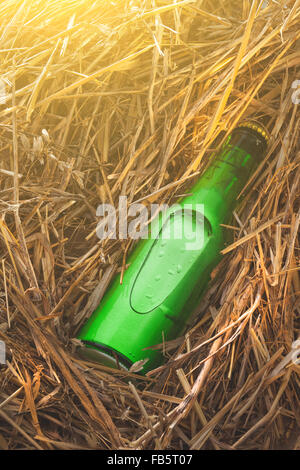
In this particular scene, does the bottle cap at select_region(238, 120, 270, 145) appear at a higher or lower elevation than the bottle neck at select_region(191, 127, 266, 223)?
higher

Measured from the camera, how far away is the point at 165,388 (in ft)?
3.23

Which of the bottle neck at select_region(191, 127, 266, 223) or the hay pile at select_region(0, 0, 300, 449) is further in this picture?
the bottle neck at select_region(191, 127, 266, 223)

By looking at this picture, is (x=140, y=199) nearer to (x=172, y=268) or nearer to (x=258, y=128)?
(x=172, y=268)

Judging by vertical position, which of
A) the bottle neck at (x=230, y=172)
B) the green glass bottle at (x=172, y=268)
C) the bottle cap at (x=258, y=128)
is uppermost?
the bottle cap at (x=258, y=128)

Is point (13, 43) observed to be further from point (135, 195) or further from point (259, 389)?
point (259, 389)

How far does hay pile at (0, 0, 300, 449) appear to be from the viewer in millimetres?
920

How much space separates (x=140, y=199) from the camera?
1.05 metres

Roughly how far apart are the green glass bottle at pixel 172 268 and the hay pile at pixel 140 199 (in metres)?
0.04

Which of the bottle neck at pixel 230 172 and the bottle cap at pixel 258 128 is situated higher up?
the bottle cap at pixel 258 128

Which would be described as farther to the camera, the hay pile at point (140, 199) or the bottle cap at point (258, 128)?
the bottle cap at point (258, 128)

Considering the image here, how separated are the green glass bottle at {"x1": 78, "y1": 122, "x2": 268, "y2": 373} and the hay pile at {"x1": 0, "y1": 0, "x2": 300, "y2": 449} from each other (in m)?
0.04

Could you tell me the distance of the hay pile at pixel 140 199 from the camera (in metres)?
0.92

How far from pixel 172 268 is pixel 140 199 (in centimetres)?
18
